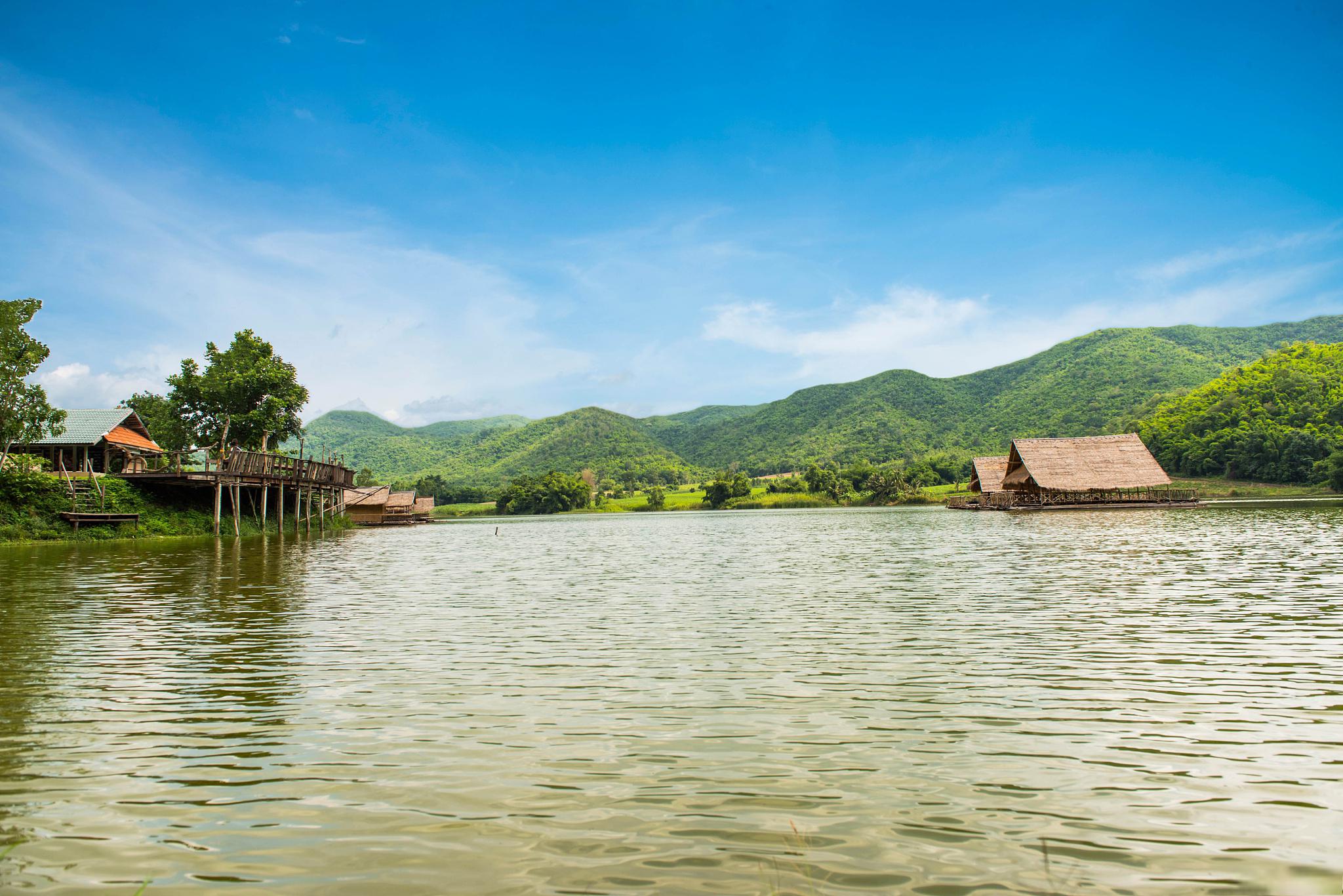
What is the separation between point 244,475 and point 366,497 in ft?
137

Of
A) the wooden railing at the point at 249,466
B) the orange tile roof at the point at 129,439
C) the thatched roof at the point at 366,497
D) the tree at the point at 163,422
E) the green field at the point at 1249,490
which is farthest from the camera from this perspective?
the thatched roof at the point at 366,497

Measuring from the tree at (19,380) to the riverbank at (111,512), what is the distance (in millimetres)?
1610

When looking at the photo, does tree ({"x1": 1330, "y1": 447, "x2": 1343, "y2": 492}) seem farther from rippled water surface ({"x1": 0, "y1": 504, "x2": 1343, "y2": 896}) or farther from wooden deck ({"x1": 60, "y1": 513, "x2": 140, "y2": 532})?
wooden deck ({"x1": 60, "y1": 513, "x2": 140, "y2": 532})

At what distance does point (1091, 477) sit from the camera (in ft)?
184

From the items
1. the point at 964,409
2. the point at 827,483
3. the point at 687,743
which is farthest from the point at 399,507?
the point at 964,409

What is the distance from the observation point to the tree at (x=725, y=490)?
4825 inches

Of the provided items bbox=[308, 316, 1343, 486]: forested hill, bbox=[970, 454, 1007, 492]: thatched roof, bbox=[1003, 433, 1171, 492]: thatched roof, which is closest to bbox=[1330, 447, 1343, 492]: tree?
bbox=[1003, 433, 1171, 492]: thatched roof

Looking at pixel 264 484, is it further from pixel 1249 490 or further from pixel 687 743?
pixel 1249 490

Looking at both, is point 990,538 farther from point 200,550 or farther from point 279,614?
point 200,550

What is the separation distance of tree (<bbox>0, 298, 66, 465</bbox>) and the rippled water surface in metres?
23.9

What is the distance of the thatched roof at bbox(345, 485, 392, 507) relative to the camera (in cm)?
7781

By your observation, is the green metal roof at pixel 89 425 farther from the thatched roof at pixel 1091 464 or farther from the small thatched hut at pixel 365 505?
the thatched roof at pixel 1091 464

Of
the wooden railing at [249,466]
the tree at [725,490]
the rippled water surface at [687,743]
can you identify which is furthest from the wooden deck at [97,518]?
the tree at [725,490]

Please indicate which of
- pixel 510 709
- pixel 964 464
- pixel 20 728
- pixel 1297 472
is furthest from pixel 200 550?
pixel 964 464
